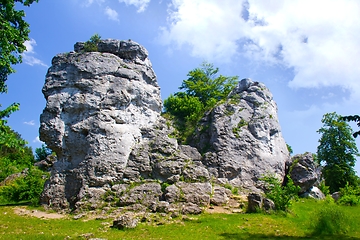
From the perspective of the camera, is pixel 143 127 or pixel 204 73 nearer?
pixel 143 127

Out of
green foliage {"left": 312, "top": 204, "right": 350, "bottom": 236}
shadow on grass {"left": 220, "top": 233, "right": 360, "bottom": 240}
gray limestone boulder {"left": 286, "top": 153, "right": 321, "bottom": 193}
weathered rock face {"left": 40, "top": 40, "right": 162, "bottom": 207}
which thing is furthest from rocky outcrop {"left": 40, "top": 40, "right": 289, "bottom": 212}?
green foliage {"left": 312, "top": 204, "right": 350, "bottom": 236}

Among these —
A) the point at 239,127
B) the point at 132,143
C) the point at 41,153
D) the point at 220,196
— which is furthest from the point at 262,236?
the point at 41,153

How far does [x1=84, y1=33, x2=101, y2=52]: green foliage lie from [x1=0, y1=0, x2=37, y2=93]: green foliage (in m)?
11.7

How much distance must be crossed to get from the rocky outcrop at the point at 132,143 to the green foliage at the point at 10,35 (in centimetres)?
868

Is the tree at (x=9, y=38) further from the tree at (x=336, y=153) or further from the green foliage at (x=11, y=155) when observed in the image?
the tree at (x=336, y=153)

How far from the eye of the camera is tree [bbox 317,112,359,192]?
134 feet

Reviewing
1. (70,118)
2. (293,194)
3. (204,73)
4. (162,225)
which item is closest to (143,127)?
(70,118)

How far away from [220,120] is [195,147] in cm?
364

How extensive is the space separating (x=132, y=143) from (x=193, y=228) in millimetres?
10443

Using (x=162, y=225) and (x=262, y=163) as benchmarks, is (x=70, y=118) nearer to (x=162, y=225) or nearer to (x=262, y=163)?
(x=162, y=225)

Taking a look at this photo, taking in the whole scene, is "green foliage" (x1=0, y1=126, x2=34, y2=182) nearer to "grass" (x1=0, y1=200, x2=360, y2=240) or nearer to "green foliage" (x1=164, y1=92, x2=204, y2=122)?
"grass" (x1=0, y1=200, x2=360, y2=240)

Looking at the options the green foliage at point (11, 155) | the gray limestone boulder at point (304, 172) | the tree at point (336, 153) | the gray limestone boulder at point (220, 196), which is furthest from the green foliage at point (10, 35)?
the tree at point (336, 153)

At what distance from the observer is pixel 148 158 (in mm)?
24797

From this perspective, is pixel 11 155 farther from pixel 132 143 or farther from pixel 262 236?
pixel 262 236
